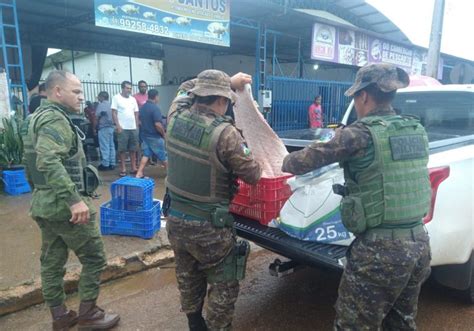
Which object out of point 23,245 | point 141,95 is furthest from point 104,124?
point 23,245

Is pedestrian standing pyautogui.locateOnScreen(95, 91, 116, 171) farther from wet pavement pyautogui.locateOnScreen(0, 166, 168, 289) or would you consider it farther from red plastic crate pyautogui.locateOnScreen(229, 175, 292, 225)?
red plastic crate pyautogui.locateOnScreen(229, 175, 292, 225)

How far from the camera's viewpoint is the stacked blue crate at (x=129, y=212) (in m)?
4.02

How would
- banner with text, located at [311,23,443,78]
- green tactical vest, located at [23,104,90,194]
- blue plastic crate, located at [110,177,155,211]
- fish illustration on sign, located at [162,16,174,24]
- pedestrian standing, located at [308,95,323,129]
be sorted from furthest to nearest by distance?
pedestrian standing, located at [308,95,323,129] < banner with text, located at [311,23,443,78] < fish illustration on sign, located at [162,16,174,24] < blue plastic crate, located at [110,177,155,211] < green tactical vest, located at [23,104,90,194]

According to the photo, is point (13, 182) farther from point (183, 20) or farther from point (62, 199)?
point (183, 20)

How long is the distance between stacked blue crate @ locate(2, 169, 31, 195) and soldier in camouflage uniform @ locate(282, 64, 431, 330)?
515cm

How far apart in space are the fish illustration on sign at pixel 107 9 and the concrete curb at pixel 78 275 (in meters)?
4.76

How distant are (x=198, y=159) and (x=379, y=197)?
97 cm

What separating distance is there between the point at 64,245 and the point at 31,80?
14.1 m

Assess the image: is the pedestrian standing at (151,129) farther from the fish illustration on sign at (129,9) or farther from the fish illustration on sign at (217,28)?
the fish illustration on sign at (217,28)

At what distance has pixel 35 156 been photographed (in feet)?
8.10

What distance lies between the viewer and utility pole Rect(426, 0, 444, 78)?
9.45 m

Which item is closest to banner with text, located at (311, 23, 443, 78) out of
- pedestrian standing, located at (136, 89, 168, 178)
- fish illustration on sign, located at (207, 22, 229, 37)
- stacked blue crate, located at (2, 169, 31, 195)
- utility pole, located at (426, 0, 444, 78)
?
utility pole, located at (426, 0, 444, 78)

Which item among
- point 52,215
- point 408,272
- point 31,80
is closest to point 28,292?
point 52,215

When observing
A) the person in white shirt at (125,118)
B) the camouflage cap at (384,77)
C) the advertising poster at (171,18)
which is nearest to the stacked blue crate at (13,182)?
the person in white shirt at (125,118)
